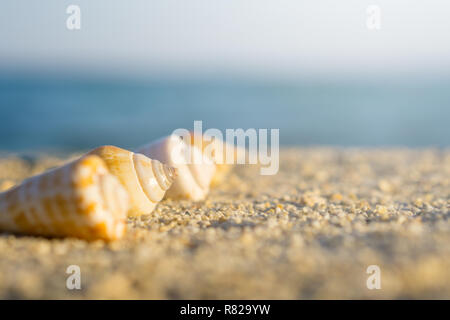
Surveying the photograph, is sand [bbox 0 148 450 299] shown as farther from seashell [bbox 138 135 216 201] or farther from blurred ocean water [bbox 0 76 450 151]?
blurred ocean water [bbox 0 76 450 151]

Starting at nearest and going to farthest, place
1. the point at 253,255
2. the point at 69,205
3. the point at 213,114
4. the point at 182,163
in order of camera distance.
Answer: the point at 253,255, the point at 69,205, the point at 182,163, the point at 213,114

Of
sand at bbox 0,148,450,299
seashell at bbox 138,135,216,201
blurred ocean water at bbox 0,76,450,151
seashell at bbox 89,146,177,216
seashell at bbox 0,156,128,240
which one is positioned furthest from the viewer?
blurred ocean water at bbox 0,76,450,151

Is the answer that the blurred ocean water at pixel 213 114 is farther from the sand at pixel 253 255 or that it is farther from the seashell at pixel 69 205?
the sand at pixel 253 255

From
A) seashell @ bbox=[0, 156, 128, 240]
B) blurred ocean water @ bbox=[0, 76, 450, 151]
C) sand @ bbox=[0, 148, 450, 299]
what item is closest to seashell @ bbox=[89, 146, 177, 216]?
sand @ bbox=[0, 148, 450, 299]

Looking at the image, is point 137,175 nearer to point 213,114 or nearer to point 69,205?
point 69,205

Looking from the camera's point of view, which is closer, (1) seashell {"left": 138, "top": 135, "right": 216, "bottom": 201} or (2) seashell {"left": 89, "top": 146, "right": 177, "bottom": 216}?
(2) seashell {"left": 89, "top": 146, "right": 177, "bottom": 216}

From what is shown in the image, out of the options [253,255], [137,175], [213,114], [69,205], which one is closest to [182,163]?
[137,175]
